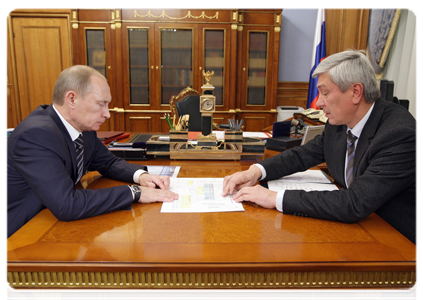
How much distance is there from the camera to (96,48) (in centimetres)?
449

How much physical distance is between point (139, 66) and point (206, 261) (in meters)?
4.08

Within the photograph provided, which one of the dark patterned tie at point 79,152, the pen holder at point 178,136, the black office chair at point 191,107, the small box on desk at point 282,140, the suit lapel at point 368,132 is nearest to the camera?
the suit lapel at point 368,132

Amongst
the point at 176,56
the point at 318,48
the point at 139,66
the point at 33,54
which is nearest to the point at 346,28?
the point at 318,48

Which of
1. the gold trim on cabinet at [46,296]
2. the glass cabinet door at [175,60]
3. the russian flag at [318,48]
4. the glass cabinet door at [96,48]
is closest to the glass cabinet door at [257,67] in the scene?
the russian flag at [318,48]

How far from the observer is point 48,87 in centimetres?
472

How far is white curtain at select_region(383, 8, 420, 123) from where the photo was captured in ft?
9.24

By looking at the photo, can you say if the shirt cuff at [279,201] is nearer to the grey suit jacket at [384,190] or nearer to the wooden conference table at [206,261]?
the grey suit jacket at [384,190]

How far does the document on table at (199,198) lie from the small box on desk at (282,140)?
0.88 m

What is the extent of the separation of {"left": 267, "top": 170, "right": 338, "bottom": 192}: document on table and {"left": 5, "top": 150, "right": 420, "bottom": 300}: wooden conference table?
372 mm

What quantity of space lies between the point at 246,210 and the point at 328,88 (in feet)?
2.03

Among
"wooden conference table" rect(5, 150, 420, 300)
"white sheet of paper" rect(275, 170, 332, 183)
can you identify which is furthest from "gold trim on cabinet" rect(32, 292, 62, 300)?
"white sheet of paper" rect(275, 170, 332, 183)

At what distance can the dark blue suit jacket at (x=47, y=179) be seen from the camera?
111cm
